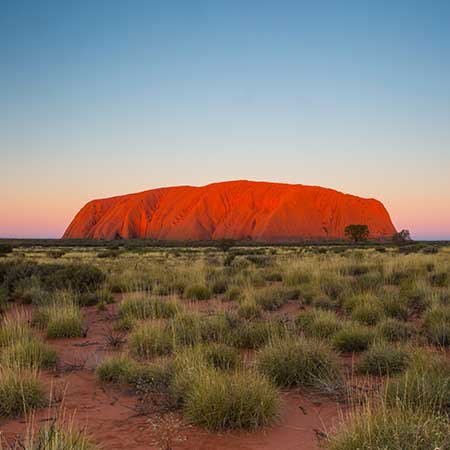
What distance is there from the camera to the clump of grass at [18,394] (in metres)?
4.63

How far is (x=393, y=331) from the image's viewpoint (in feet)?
23.6

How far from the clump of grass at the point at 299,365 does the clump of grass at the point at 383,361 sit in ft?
1.26

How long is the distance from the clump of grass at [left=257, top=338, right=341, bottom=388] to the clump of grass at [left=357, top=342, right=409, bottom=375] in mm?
386

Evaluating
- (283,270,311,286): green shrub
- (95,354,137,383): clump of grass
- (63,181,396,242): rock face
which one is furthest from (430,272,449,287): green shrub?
(63,181,396,242): rock face

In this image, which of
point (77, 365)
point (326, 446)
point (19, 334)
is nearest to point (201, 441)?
point (326, 446)

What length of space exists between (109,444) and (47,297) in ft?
25.2

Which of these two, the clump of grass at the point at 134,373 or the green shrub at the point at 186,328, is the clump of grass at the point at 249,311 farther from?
the clump of grass at the point at 134,373

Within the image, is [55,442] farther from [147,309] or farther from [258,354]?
[147,309]

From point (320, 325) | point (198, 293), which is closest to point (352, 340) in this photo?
point (320, 325)

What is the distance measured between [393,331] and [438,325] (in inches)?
26.5

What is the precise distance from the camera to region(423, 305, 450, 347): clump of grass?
6883mm

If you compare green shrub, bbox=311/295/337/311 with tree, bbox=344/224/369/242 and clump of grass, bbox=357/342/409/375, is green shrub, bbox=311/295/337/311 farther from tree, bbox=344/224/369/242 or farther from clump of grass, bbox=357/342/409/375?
tree, bbox=344/224/369/242

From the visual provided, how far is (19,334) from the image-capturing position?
277 inches

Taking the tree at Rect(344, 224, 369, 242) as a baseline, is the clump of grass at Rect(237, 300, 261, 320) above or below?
below
